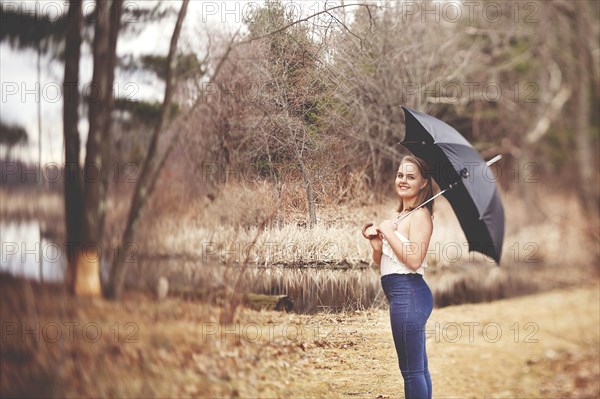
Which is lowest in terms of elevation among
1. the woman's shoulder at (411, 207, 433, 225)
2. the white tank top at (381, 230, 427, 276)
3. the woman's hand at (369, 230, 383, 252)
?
the white tank top at (381, 230, 427, 276)

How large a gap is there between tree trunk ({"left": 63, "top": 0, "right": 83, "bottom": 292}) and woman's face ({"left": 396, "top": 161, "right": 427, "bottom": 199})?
5.38 feet

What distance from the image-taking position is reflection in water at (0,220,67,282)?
3230 millimetres

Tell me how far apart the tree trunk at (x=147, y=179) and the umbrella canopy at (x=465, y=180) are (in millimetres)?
1396

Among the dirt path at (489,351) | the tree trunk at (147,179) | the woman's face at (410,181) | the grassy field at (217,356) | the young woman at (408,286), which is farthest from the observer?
the dirt path at (489,351)

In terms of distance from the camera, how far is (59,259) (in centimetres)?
327

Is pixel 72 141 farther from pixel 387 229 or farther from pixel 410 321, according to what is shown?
pixel 410 321

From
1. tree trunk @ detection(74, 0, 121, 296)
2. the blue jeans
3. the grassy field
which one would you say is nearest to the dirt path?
the grassy field

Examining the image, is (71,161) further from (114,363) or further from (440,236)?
(440,236)

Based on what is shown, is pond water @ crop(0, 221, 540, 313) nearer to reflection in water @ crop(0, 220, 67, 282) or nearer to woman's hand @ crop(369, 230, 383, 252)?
reflection in water @ crop(0, 220, 67, 282)

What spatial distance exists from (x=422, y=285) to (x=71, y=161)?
1855 mm

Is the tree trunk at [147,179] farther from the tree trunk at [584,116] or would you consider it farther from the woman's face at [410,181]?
the tree trunk at [584,116]

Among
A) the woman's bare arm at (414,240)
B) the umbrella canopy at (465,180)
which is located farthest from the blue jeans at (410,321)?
the umbrella canopy at (465,180)

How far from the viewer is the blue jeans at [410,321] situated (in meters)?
3.31

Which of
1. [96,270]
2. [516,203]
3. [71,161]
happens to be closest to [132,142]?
[71,161]
